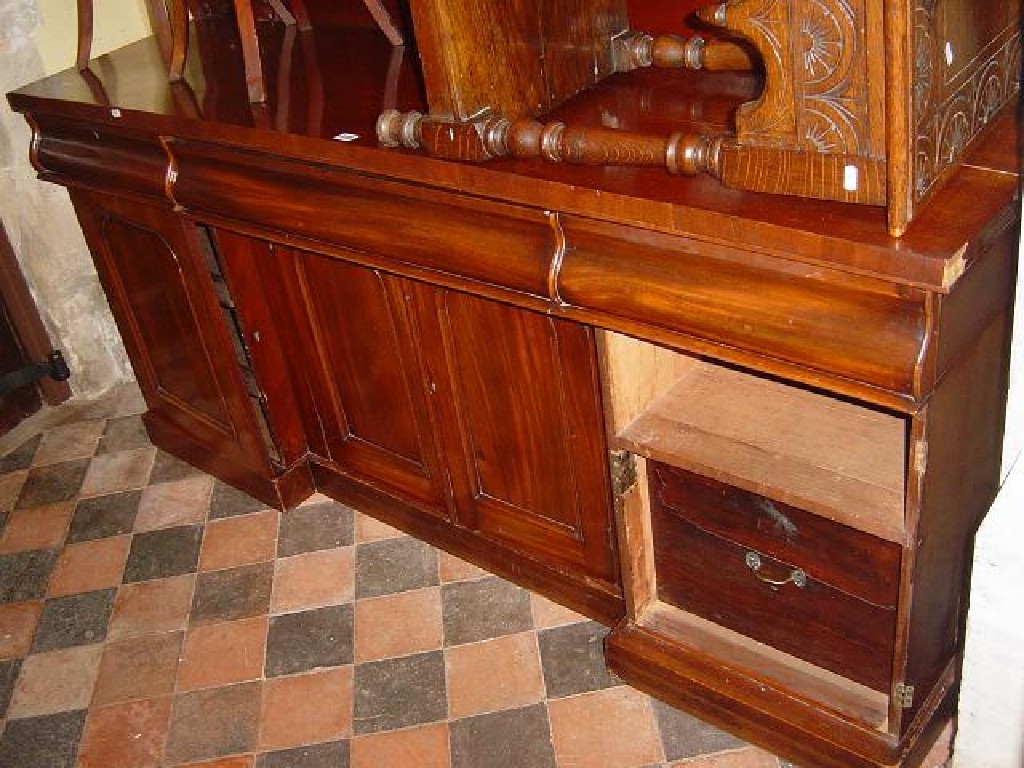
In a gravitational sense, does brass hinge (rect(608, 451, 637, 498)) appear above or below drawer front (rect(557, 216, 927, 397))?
below

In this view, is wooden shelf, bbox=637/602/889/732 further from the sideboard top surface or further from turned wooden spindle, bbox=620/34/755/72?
turned wooden spindle, bbox=620/34/755/72

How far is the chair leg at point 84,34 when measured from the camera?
3.09 meters

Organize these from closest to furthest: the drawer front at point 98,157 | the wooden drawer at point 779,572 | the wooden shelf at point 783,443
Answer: the wooden shelf at point 783,443 → the wooden drawer at point 779,572 → the drawer front at point 98,157

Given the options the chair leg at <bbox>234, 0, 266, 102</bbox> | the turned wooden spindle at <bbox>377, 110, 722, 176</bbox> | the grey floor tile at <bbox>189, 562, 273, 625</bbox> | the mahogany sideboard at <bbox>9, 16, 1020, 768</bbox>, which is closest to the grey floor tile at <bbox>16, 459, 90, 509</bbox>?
the mahogany sideboard at <bbox>9, 16, 1020, 768</bbox>

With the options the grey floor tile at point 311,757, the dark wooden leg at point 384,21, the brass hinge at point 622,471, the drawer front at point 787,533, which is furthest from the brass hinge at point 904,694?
the dark wooden leg at point 384,21

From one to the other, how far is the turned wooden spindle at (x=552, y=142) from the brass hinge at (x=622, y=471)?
0.66 metres

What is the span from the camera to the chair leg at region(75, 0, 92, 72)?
3.09 meters

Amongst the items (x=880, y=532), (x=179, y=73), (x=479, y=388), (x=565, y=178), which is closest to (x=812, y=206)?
(x=565, y=178)

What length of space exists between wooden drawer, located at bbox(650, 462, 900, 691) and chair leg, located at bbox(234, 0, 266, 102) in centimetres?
131

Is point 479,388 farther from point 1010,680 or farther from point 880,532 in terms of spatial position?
point 1010,680

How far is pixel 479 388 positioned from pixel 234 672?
3.24 feet

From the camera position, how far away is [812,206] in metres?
1.63

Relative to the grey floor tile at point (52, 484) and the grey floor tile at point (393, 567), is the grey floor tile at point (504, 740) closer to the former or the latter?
the grey floor tile at point (393, 567)

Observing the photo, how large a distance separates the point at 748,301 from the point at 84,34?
7.72 feet
